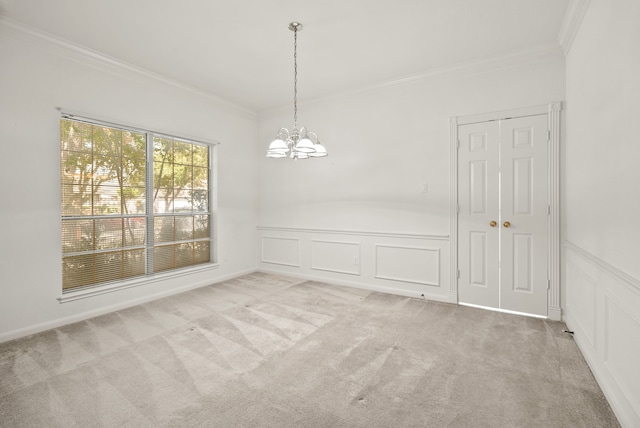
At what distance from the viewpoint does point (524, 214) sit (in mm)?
3488

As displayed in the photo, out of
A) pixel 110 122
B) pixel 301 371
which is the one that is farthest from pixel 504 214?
pixel 110 122

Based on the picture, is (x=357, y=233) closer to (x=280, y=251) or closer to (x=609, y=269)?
(x=280, y=251)

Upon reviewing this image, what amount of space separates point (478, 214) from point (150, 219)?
13.8 ft

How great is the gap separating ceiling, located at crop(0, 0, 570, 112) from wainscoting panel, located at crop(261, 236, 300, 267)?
8.67 feet

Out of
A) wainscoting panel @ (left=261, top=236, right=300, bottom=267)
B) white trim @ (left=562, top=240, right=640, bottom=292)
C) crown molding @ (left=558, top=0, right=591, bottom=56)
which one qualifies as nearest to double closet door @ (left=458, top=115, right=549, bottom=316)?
white trim @ (left=562, top=240, right=640, bottom=292)

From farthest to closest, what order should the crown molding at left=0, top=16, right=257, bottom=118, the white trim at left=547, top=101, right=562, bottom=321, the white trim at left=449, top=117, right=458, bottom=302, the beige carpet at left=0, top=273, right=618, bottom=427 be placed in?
the white trim at left=449, top=117, right=458, bottom=302, the white trim at left=547, top=101, right=562, bottom=321, the crown molding at left=0, top=16, right=257, bottom=118, the beige carpet at left=0, top=273, right=618, bottom=427

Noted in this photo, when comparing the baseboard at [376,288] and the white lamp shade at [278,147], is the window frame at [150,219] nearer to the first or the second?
the baseboard at [376,288]

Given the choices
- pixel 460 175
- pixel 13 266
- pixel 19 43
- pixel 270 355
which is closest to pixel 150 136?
pixel 19 43

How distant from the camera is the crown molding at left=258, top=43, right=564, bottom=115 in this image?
11.0 ft

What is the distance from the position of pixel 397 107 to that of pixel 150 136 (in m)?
3.35

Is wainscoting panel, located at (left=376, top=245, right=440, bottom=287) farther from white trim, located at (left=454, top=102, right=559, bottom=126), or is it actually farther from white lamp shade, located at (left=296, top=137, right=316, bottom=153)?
white lamp shade, located at (left=296, top=137, right=316, bottom=153)

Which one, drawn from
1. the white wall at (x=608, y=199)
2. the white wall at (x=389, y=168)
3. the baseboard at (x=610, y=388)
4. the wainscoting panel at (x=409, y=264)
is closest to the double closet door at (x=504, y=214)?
the white wall at (x=389, y=168)

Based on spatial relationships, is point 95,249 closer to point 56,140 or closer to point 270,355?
point 56,140

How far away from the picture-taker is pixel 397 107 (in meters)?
4.28
